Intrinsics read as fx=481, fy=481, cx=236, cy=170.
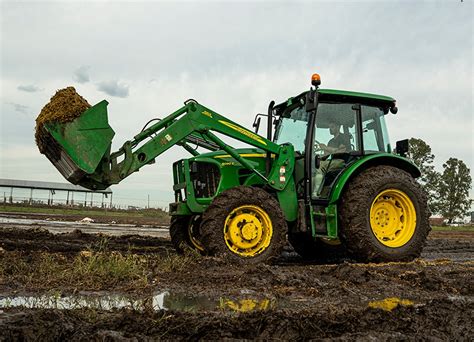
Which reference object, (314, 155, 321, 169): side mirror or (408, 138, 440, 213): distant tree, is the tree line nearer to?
(408, 138, 440, 213): distant tree

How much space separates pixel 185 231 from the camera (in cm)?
739

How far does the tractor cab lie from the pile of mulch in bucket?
10.1ft

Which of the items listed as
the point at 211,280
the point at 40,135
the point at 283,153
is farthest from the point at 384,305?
the point at 40,135

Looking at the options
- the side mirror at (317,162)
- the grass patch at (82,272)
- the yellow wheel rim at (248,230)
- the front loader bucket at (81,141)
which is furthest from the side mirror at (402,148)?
the front loader bucket at (81,141)

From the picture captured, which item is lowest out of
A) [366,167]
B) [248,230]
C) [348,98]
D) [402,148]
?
[248,230]

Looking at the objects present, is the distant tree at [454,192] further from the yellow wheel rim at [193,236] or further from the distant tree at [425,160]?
the yellow wheel rim at [193,236]

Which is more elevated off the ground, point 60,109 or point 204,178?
point 60,109

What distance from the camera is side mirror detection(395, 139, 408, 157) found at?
7.59 metres

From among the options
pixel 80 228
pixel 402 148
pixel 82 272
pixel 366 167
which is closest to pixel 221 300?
pixel 82 272

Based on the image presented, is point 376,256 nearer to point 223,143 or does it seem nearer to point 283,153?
point 283,153

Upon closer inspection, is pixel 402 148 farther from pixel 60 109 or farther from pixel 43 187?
pixel 43 187

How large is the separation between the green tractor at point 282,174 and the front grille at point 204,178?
1 cm

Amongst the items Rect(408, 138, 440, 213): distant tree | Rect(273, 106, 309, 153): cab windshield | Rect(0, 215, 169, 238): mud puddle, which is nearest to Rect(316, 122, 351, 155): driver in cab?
Rect(273, 106, 309, 153): cab windshield

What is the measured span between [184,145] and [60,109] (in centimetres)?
194
